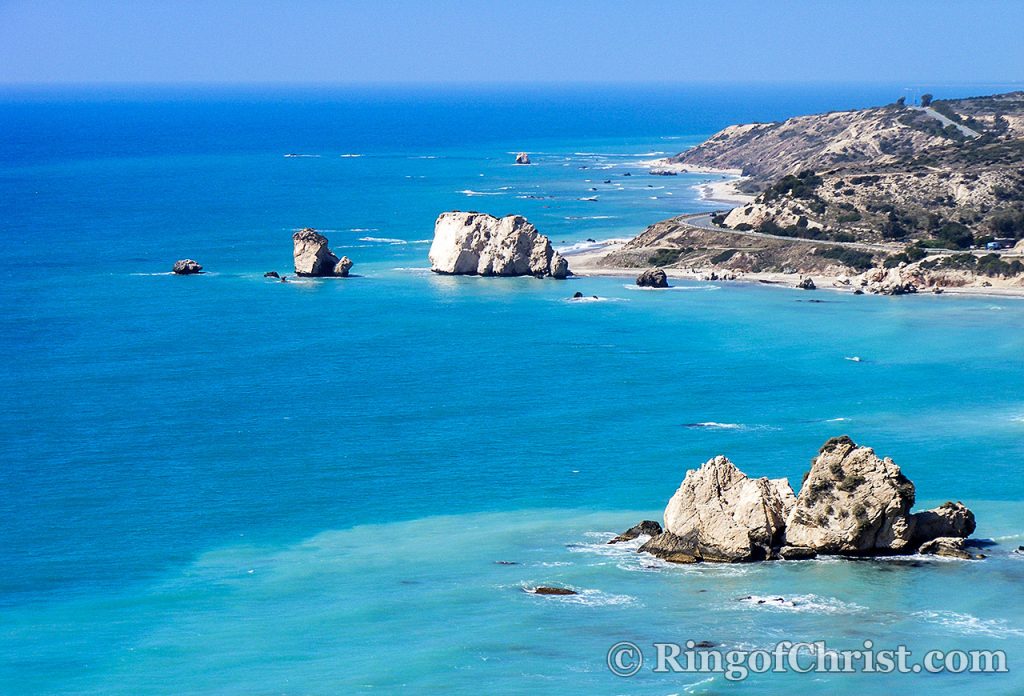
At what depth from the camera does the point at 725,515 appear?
5069 centimetres

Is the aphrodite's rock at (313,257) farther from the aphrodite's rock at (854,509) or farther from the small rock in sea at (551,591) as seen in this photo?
the small rock in sea at (551,591)

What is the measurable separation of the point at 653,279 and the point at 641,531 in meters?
65.9

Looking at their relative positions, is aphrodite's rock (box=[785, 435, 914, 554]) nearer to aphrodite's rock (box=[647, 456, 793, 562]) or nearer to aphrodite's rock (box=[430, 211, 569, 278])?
aphrodite's rock (box=[647, 456, 793, 562])

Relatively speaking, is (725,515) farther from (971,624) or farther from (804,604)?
(971,624)

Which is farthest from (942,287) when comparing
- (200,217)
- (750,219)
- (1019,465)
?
(200,217)

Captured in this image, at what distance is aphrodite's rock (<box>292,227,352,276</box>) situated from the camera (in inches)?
4840

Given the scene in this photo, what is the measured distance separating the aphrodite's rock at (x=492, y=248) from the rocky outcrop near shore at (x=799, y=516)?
7242 cm

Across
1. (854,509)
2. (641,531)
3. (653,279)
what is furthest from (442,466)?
(653,279)

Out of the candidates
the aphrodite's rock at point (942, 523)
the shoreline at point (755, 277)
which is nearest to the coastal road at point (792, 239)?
the shoreline at point (755, 277)

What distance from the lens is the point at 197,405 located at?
3059 inches

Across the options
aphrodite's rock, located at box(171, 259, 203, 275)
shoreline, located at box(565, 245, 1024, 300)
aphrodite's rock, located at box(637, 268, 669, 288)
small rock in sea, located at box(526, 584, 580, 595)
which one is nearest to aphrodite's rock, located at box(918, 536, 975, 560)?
small rock in sea, located at box(526, 584, 580, 595)

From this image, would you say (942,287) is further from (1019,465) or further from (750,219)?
(1019,465)

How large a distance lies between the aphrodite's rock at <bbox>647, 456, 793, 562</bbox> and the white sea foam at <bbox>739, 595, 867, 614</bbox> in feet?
12.3
